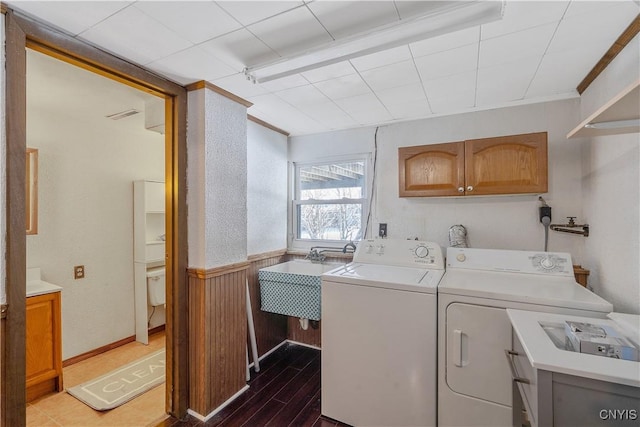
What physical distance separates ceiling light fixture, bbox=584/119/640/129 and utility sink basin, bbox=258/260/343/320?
1.89 meters

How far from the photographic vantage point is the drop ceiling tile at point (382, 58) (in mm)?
1585

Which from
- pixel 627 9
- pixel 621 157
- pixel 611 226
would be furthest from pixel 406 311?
pixel 627 9

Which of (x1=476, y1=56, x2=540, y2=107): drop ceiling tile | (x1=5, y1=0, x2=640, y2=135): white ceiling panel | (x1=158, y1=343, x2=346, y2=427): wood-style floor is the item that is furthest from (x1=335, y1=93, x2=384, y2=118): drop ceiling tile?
(x1=158, y1=343, x2=346, y2=427): wood-style floor

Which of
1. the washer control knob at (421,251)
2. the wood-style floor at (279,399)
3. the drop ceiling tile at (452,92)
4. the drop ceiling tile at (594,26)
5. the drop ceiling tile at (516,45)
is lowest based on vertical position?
the wood-style floor at (279,399)

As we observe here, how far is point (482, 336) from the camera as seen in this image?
1.61 metres

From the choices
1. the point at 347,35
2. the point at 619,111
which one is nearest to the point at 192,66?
the point at 347,35

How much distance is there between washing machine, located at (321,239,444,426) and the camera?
173cm

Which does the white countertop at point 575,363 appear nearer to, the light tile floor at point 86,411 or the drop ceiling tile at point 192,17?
the drop ceiling tile at point 192,17

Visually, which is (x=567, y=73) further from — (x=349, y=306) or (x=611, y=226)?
(x=349, y=306)

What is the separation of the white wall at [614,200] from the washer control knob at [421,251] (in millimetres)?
1015

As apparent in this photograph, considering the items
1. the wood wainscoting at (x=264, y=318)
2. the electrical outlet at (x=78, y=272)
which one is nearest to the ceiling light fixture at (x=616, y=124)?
the wood wainscoting at (x=264, y=318)

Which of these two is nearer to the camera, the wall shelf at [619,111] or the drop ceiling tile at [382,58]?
the wall shelf at [619,111]

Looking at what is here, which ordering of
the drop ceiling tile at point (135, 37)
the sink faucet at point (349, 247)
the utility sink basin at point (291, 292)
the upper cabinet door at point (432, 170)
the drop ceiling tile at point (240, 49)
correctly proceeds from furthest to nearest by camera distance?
the sink faucet at point (349, 247), the utility sink basin at point (291, 292), the upper cabinet door at point (432, 170), the drop ceiling tile at point (240, 49), the drop ceiling tile at point (135, 37)

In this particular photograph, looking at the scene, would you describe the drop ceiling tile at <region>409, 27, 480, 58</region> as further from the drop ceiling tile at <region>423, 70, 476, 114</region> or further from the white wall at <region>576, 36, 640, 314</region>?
the white wall at <region>576, 36, 640, 314</region>
